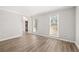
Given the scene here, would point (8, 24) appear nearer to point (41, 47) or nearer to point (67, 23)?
point (41, 47)

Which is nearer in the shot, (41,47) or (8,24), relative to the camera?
(41,47)

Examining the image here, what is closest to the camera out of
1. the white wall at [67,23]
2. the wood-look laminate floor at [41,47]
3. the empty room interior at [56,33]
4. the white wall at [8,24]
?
the wood-look laminate floor at [41,47]

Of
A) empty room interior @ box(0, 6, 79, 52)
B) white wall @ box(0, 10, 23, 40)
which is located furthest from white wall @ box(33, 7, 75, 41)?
white wall @ box(0, 10, 23, 40)

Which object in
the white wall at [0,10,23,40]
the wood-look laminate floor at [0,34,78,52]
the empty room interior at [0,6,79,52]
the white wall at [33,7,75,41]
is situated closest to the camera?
the wood-look laminate floor at [0,34,78,52]

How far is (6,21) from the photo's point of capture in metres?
3.99

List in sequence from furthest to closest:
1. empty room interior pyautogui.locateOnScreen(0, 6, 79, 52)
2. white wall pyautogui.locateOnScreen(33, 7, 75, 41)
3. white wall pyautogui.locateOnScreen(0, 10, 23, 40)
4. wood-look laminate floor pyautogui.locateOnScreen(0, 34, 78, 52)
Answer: white wall pyautogui.locateOnScreen(0, 10, 23, 40), white wall pyautogui.locateOnScreen(33, 7, 75, 41), empty room interior pyautogui.locateOnScreen(0, 6, 79, 52), wood-look laminate floor pyautogui.locateOnScreen(0, 34, 78, 52)

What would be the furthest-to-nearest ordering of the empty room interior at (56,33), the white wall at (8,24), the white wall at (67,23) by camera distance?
1. the white wall at (8,24)
2. the white wall at (67,23)
3. the empty room interior at (56,33)

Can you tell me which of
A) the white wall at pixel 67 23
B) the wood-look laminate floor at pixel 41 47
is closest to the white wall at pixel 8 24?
the wood-look laminate floor at pixel 41 47

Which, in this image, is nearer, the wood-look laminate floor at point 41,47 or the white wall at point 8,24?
the wood-look laminate floor at point 41,47

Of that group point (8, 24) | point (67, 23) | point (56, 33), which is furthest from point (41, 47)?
point (8, 24)

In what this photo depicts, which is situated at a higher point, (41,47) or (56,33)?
(56,33)

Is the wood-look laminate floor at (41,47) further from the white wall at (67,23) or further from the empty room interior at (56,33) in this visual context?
the white wall at (67,23)

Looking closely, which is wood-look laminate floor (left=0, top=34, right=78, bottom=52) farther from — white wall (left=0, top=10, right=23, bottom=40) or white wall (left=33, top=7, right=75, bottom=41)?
white wall (left=0, top=10, right=23, bottom=40)
